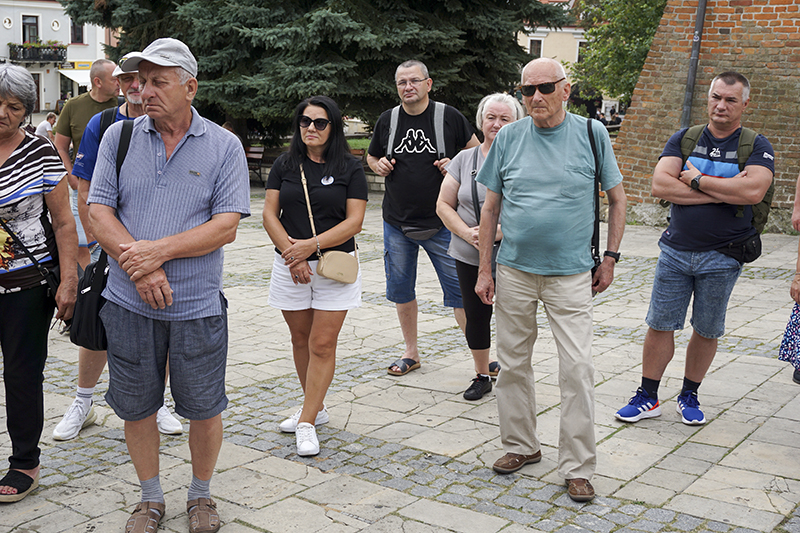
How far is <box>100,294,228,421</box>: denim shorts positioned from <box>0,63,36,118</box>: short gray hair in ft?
3.71

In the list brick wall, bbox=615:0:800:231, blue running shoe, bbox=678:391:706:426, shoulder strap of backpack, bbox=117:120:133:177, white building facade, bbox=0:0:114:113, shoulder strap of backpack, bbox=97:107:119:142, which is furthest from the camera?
white building facade, bbox=0:0:114:113

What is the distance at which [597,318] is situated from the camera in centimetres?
777

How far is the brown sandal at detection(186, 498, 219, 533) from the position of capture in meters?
3.58

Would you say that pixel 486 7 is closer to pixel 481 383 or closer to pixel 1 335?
pixel 481 383

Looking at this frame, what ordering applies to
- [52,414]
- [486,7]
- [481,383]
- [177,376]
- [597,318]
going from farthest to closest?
1. [486,7]
2. [597,318]
3. [481,383]
4. [52,414]
5. [177,376]

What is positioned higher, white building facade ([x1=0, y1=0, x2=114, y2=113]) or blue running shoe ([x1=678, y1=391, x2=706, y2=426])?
white building facade ([x1=0, y1=0, x2=114, y2=113])

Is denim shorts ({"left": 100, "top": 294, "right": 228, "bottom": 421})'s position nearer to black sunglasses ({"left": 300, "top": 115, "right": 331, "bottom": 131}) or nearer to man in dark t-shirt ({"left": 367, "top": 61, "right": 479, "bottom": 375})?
black sunglasses ({"left": 300, "top": 115, "right": 331, "bottom": 131})

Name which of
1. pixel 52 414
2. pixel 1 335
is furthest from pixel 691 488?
pixel 52 414

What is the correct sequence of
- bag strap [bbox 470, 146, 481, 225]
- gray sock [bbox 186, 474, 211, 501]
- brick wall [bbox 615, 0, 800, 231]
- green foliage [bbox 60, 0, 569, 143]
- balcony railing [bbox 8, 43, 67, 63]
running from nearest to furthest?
gray sock [bbox 186, 474, 211, 501] < bag strap [bbox 470, 146, 481, 225] < brick wall [bbox 615, 0, 800, 231] < green foliage [bbox 60, 0, 569, 143] < balcony railing [bbox 8, 43, 67, 63]

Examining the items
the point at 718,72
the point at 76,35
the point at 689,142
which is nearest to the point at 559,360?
the point at 689,142

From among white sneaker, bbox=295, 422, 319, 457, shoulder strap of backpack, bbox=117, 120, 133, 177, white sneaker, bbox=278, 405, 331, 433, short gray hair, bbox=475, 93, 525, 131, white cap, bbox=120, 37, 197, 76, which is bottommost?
white sneaker, bbox=278, 405, 331, 433

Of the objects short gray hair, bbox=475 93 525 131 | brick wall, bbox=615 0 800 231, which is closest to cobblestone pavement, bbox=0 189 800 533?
short gray hair, bbox=475 93 525 131

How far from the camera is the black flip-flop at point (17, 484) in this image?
388 centimetres

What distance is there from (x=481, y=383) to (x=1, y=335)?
2948 millimetres
